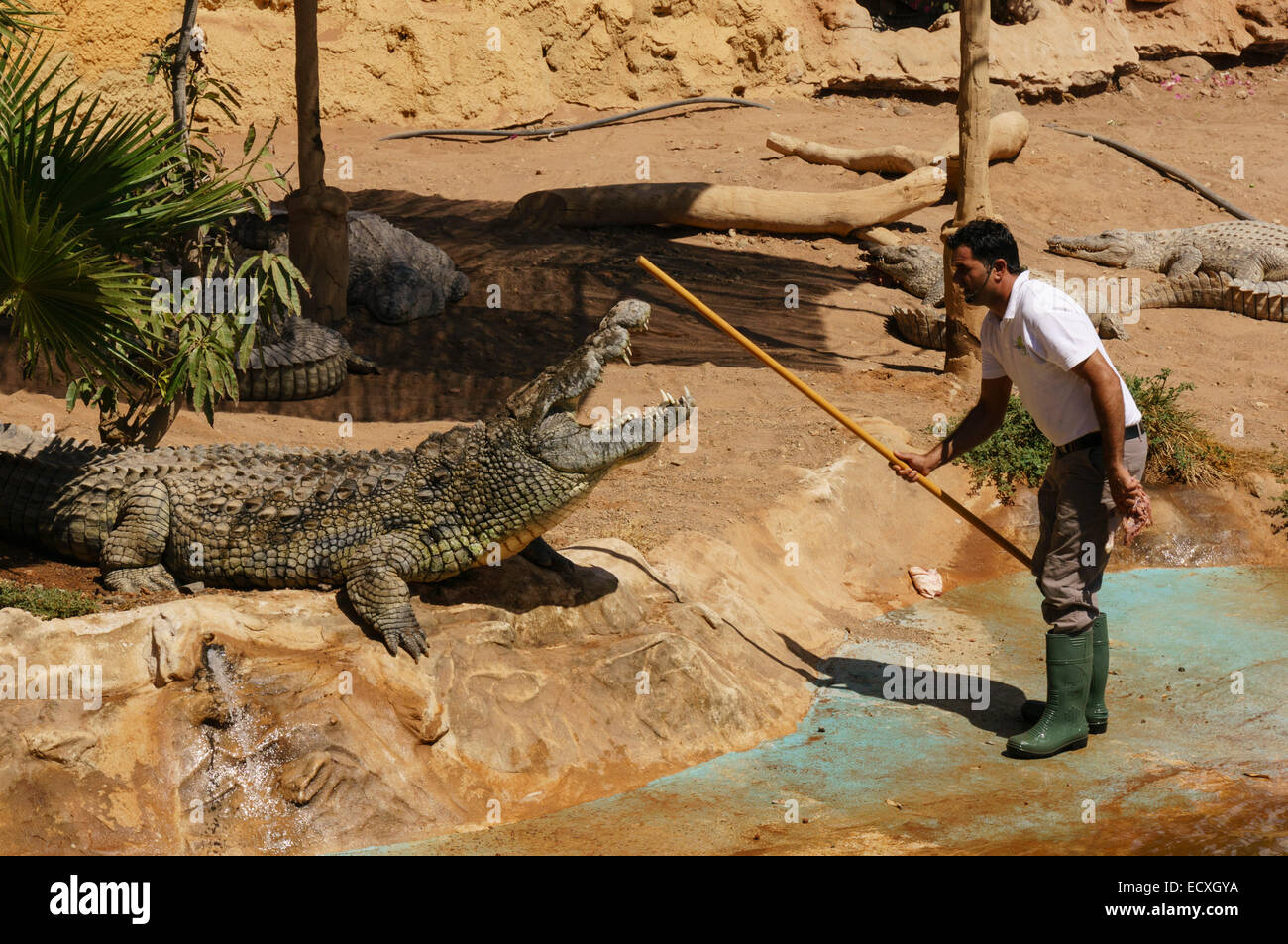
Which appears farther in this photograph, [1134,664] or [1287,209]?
[1287,209]

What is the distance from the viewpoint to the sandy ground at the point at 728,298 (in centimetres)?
693

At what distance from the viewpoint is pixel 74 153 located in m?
4.71

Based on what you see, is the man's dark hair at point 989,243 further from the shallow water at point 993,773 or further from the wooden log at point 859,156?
the wooden log at point 859,156

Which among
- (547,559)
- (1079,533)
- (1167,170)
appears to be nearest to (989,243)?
(1079,533)

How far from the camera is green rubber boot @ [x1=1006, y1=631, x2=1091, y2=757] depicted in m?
4.26

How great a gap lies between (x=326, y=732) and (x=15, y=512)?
204cm

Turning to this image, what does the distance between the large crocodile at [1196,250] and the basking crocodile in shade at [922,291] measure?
1716 millimetres

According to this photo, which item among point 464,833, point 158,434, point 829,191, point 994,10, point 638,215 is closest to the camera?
point 464,833

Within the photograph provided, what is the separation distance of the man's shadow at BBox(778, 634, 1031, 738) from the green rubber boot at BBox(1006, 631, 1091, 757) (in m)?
0.27

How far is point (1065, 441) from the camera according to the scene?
166 inches

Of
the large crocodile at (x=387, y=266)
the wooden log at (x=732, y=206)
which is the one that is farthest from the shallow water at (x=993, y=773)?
the wooden log at (x=732, y=206)

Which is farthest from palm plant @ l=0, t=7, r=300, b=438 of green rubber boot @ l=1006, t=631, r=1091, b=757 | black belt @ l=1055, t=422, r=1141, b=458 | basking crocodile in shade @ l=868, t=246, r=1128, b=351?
basking crocodile in shade @ l=868, t=246, r=1128, b=351

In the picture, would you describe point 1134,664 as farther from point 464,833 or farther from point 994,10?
point 994,10

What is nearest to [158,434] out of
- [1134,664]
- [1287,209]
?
[1134,664]
